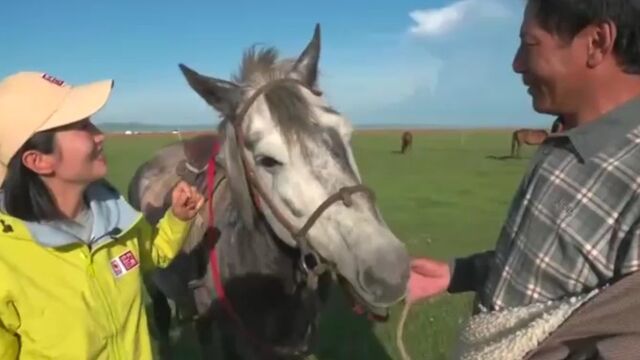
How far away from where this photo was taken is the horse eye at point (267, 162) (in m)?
3.61

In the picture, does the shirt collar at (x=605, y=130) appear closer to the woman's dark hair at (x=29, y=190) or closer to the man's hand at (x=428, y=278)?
the man's hand at (x=428, y=278)

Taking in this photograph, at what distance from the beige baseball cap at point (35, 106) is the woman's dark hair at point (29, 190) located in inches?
1.7

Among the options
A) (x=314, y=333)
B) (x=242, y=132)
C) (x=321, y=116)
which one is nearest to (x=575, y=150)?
(x=321, y=116)

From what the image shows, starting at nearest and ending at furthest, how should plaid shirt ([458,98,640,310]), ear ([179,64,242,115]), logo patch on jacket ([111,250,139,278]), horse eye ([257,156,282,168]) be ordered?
plaid shirt ([458,98,640,310]) → logo patch on jacket ([111,250,139,278]) → horse eye ([257,156,282,168]) → ear ([179,64,242,115])

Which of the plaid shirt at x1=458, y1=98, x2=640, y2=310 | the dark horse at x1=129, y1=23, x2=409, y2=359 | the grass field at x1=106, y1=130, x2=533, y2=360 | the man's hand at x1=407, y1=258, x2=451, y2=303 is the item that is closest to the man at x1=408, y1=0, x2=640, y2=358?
the plaid shirt at x1=458, y1=98, x2=640, y2=310

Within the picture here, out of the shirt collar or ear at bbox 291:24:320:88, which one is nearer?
the shirt collar

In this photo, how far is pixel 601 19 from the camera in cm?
163

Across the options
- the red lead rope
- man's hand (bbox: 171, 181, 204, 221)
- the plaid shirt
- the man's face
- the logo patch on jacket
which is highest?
the man's face

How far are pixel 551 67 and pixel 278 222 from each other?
223cm

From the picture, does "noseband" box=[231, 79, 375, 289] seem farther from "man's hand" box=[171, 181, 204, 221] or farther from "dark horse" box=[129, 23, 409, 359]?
"man's hand" box=[171, 181, 204, 221]

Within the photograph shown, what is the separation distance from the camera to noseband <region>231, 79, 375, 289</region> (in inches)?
133

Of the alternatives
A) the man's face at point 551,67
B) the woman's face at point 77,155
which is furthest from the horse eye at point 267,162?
the man's face at point 551,67

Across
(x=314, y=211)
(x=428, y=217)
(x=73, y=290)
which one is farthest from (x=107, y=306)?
(x=428, y=217)

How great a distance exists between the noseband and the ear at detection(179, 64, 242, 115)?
0.08 m
